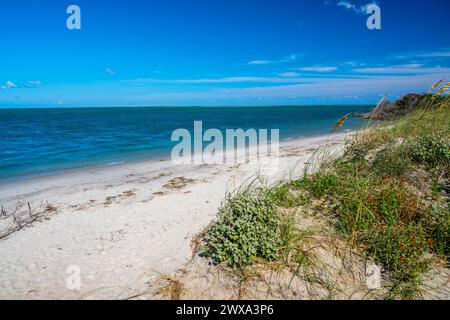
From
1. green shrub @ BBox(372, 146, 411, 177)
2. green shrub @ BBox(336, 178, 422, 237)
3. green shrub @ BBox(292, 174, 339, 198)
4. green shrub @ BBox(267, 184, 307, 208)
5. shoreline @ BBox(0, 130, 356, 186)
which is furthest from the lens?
shoreline @ BBox(0, 130, 356, 186)

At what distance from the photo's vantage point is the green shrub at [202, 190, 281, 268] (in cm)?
427

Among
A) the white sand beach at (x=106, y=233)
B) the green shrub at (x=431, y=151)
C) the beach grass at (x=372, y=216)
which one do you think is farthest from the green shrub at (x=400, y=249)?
the white sand beach at (x=106, y=233)

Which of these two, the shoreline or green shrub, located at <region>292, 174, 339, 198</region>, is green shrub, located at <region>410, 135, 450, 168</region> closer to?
green shrub, located at <region>292, 174, 339, 198</region>

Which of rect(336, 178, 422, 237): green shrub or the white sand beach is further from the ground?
rect(336, 178, 422, 237): green shrub

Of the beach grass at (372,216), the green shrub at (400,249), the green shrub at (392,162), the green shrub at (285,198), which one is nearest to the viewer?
the green shrub at (400,249)

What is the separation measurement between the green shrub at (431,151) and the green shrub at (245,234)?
14.7 feet

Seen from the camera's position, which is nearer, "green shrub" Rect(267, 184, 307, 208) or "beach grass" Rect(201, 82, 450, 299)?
"beach grass" Rect(201, 82, 450, 299)

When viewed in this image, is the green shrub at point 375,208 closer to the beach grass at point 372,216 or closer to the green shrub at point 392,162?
the beach grass at point 372,216

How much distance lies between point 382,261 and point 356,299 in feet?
2.88

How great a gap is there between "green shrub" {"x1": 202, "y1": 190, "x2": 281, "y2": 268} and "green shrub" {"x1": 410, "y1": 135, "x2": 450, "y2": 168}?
4485 millimetres

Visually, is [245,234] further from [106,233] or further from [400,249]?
[106,233]

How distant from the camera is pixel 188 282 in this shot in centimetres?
415

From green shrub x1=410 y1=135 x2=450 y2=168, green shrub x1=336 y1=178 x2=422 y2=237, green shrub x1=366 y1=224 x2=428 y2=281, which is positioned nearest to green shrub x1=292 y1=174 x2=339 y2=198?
green shrub x1=336 y1=178 x2=422 y2=237

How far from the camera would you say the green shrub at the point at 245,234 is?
4270mm
